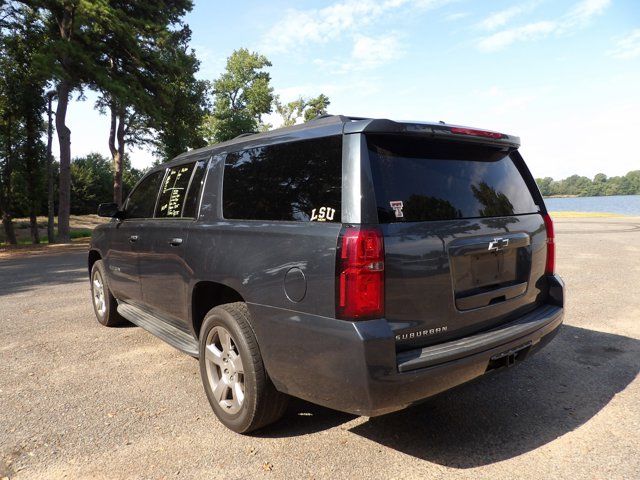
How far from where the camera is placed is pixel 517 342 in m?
2.69

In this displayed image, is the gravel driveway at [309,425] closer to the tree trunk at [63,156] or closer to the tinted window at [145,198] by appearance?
the tinted window at [145,198]

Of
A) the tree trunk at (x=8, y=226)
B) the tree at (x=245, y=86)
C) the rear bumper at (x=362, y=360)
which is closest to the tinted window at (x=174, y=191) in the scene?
the rear bumper at (x=362, y=360)

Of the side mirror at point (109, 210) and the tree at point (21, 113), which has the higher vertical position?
the tree at point (21, 113)

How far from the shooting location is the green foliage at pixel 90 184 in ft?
165

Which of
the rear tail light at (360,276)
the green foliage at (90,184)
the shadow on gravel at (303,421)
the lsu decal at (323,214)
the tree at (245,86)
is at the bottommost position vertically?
the shadow on gravel at (303,421)

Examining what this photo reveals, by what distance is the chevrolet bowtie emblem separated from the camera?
2662mm

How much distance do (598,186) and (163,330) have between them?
107 metres

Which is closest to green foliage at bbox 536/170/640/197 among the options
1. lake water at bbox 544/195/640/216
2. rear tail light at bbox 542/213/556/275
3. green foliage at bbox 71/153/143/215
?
lake water at bbox 544/195/640/216

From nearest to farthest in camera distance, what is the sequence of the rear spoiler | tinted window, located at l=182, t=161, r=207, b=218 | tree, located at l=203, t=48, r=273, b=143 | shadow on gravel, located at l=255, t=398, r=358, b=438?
the rear spoiler < shadow on gravel, located at l=255, t=398, r=358, b=438 < tinted window, located at l=182, t=161, r=207, b=218 < tree, located at l=203, t=48, r=273, b=143

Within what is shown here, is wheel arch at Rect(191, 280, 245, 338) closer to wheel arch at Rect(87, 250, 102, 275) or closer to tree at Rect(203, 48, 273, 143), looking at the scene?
wheel arch at Rect(87, 250, 102, 275)

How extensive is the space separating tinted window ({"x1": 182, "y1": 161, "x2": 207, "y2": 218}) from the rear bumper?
1241 millimetres

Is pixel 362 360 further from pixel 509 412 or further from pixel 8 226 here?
pixel 8 226

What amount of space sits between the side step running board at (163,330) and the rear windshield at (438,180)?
1943mm

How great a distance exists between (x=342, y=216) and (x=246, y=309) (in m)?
0.98
